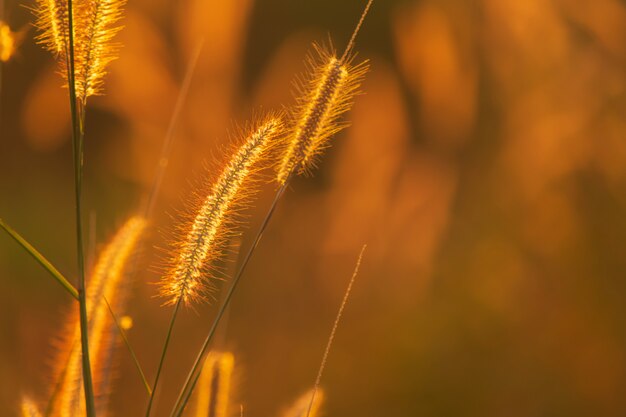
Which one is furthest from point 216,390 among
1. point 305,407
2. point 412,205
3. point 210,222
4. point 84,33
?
point 412,205

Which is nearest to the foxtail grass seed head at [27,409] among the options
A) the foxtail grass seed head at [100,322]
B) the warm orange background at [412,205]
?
the foxtail grass seed head at [100,322]

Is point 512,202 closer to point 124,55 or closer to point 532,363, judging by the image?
point 532,363

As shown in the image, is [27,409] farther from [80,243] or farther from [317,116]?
[317,116]

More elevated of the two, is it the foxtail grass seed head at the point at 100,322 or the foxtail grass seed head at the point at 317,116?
the foxtail grass seed head at the point at 317,116

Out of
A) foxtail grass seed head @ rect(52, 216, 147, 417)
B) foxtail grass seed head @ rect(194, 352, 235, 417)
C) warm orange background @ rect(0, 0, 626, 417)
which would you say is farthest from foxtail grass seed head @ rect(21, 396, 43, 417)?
warm orange background @ rect(0, 0, 626, 417)

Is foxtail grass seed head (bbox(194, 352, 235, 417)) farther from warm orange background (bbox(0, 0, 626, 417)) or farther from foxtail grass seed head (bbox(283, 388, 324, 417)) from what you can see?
warm orange background (bbox(0, 0, 626, 417))

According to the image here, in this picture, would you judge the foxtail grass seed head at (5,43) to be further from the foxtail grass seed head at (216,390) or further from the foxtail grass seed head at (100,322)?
the foxtail grass seed head at (216,390)
